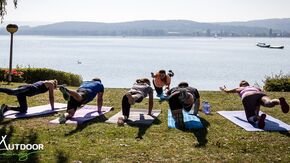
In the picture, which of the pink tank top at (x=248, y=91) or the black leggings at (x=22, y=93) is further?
the black leggings at (x=22, y=93)

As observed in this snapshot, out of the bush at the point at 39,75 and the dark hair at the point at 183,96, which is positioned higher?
the dark hair at the point at 183,96

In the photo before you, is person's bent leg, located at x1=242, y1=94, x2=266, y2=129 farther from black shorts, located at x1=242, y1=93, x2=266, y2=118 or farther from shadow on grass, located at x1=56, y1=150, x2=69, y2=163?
shadow on grass, located at x1=56, y1=150, x2=69, y2=163

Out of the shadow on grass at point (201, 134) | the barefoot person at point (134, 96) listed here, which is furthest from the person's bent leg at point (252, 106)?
the barefoot person at point (134, 96)

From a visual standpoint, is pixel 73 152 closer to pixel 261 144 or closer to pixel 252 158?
pixel 252 158

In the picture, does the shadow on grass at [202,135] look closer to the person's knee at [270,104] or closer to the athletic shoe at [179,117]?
Answer: the athletic shoe at [179,117]

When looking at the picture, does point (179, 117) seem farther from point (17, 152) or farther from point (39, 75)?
point (39, 75)

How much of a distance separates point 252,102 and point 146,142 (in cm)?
350

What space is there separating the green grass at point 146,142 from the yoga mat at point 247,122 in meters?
0.26

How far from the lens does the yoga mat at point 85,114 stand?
1028cm

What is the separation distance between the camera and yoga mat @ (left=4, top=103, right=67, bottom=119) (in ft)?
36.0

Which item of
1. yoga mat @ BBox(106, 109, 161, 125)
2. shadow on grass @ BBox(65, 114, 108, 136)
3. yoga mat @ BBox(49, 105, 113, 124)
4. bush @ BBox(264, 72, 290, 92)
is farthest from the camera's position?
bush @ BBox(264, 72, 290, 92)

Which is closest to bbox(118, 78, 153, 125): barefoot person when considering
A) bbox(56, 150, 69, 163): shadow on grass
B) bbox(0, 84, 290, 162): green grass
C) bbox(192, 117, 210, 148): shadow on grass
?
bbox(0, 84, 290, 162): green grass

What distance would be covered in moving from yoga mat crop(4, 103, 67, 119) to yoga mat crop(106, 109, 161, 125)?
2.22 m

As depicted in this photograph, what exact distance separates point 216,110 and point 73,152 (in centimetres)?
656
